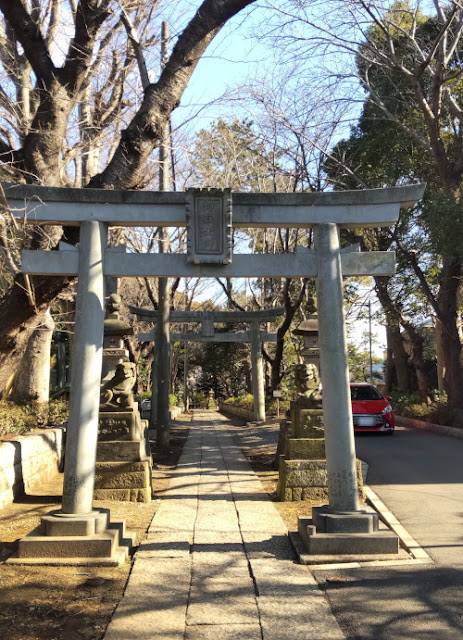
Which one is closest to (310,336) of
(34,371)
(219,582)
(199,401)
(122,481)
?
(122,481)

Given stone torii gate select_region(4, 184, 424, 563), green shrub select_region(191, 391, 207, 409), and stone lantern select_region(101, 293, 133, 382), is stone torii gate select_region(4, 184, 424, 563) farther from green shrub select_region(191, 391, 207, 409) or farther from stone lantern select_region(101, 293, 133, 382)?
green shrub select_region(191, 391, 207, 409)

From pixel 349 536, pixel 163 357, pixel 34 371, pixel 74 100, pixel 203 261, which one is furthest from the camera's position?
pixel 163 357

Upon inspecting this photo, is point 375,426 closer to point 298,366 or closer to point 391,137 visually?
point 298,366

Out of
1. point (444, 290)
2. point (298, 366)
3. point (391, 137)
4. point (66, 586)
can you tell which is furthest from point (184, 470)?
point (391, 137)

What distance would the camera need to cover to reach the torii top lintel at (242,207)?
6.27m

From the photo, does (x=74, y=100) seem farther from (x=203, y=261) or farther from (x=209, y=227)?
(x=203, y=261)

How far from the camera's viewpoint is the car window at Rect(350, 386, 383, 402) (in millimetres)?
17312

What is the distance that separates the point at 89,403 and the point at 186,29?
505 centimetres

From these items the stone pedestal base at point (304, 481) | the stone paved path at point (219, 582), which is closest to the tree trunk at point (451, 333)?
the stone pedestal base at point (304, 481)

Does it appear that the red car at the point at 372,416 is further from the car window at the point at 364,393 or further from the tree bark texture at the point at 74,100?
the tree bark texture at the point at 74,100

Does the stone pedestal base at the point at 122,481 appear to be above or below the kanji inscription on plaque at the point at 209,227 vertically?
below

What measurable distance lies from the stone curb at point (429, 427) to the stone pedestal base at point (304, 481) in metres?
8.07

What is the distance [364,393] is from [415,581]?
12.6 meters

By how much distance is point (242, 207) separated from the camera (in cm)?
647
